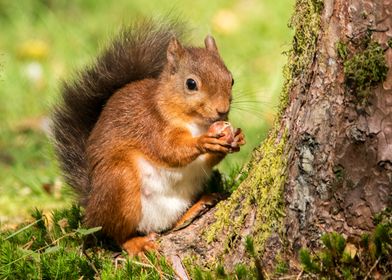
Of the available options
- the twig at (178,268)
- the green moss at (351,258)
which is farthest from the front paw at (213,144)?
the green moss at (351,258)

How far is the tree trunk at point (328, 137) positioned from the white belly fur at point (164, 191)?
0.58 metres

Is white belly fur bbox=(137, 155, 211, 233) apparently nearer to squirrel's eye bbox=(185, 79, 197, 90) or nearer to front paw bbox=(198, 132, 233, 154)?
front paw bbox=(198, 132, 233, 154)

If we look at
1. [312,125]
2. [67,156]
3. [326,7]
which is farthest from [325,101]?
[67,156]

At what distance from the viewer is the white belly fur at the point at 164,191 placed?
3320 millimetres

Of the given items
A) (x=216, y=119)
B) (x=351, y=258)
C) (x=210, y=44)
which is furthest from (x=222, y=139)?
(x=351, y=258)

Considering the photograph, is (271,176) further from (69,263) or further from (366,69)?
(69,263)

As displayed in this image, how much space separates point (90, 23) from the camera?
7504 mm

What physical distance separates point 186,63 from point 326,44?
1116 millimetres

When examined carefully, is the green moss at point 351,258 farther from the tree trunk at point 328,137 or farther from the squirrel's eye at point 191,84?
the squirrel's eye at point 191,84

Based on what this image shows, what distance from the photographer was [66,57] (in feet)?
Result: 22.3

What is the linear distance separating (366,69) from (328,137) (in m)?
0.25

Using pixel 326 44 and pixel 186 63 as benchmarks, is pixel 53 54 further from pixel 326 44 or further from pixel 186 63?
pixel 326 44

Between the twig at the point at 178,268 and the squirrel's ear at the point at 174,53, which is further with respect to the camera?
the squirrel's ear at the point at 174,53

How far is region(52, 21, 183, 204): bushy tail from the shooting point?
362cm
